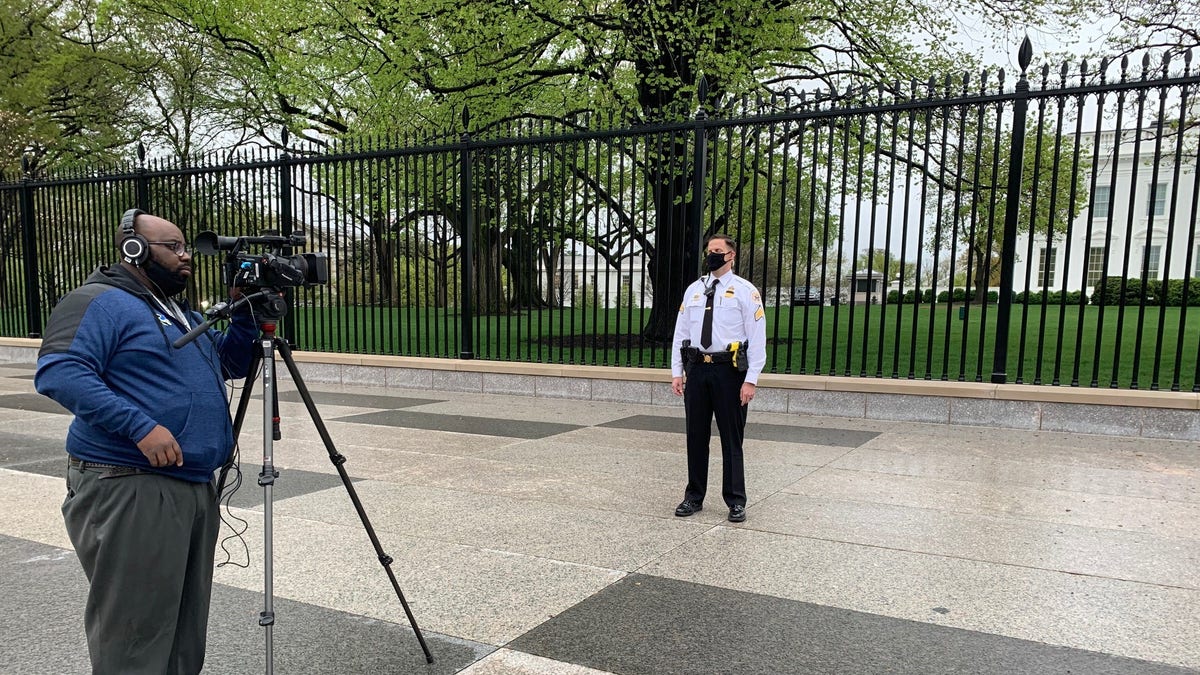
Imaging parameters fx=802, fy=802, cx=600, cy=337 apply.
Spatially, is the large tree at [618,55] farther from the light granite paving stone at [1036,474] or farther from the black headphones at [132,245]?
the black headphones at [132,245]

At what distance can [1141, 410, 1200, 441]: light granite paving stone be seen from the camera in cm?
721

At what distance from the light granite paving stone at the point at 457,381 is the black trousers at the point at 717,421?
5851 mm

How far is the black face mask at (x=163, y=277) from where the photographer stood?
8.52 ft

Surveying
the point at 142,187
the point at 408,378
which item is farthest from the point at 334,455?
the point at 142,187

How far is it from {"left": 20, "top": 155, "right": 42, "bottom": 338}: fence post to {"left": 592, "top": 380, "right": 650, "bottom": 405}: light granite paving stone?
11.4m

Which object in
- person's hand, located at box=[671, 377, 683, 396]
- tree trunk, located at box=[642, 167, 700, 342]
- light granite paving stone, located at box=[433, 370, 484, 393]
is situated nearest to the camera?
person's hand, located at box=[671, 377, 683, 396]

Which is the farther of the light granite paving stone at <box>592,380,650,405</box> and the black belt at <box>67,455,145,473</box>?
the light granite paving stone at <box>592,380,650,405</box>

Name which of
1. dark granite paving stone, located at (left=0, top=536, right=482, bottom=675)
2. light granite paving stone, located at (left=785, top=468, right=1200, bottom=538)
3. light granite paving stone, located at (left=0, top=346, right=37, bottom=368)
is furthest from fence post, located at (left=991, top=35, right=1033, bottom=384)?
light granite paving stone, located at (left=0, top=346, right=37, bottom=368)

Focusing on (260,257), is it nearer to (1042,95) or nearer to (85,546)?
(85,546)

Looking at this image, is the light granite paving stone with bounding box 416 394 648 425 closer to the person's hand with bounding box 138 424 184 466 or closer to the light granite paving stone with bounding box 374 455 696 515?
the light granite paving stone with bounding box 374 455 696 515

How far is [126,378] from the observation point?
8.08ft

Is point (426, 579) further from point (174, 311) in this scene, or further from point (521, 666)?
point (174, 311)

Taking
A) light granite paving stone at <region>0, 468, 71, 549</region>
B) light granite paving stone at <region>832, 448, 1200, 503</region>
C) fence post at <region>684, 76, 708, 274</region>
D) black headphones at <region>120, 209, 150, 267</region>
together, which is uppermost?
fence post at <region>684, 76, 708, 274</region>

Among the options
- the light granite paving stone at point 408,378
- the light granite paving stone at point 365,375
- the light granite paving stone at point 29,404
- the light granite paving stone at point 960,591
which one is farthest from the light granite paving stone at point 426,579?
the light granite paving stone at point 365,375
